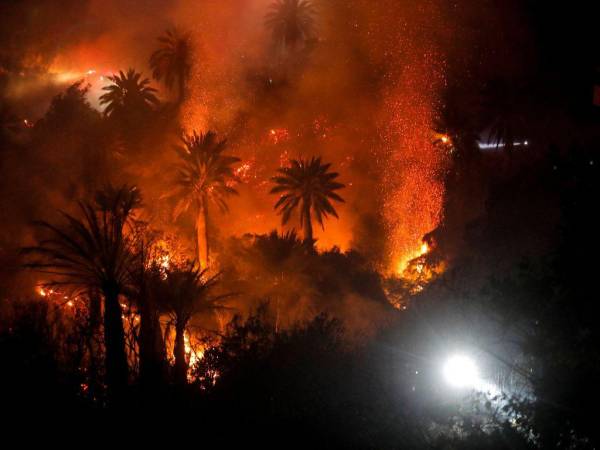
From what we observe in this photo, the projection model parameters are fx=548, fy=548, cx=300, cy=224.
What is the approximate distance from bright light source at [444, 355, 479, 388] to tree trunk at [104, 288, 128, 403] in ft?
32.2

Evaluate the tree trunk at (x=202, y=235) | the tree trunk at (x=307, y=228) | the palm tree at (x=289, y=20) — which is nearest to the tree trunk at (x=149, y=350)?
the tree trunk at (x=202, y=235)

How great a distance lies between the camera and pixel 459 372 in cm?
1667

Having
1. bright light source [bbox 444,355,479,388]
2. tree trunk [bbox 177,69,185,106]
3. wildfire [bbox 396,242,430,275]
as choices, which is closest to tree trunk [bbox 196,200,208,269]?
tree trunk [bbox 177,69,185,106]

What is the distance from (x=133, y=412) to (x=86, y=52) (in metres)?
66.0

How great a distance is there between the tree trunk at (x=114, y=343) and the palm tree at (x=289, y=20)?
47517 mm

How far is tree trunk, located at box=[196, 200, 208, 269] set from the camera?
42531 mm

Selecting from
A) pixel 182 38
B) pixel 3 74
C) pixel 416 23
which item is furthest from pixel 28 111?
pixel 416 23

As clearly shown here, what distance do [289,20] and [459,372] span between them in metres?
47.9

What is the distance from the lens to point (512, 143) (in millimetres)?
53125

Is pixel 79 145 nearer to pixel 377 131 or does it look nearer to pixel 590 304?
pixel 377 131

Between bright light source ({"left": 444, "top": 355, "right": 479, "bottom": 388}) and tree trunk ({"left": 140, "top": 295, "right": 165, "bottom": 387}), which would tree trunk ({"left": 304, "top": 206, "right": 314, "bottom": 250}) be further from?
tree trunk ({"left": 140, "top": 295, "right": 165, "bottom": 387})

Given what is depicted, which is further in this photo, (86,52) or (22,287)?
(86,52)

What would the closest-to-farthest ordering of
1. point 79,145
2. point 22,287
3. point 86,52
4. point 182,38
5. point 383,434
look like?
point 383,434 → point 22,287 → point 79,145 → point 182,38 → point 86,52

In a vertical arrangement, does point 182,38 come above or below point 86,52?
below
